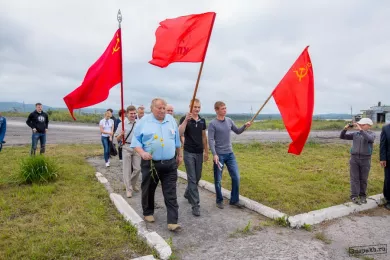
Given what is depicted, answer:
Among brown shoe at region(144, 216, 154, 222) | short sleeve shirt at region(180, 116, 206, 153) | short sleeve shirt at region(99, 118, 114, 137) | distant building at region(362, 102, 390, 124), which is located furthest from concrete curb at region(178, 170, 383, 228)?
distant building at region(362, 102, 390, 124)

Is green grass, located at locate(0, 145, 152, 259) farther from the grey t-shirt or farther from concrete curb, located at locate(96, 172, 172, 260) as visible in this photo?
the grey t-shirt

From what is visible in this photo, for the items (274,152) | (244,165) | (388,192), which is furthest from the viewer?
(274,152)

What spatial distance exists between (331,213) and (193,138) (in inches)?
106

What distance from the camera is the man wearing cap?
5.28m

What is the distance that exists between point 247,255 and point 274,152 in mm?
9157

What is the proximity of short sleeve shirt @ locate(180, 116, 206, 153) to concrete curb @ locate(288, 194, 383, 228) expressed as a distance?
6.26 feet

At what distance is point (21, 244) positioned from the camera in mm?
3699

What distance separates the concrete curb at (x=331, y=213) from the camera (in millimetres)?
4480

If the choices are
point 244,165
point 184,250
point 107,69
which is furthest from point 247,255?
point 244,165

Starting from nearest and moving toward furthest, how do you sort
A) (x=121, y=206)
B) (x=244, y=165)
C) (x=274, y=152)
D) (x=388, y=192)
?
1. (x=121, y=206)
2. (x=388, y=192)
3. (x=244, y=165)
4. (x=274, y=152)

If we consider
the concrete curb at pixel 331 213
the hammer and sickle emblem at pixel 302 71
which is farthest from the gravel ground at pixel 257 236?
the hammer and sickle emblem at pixel 302 71

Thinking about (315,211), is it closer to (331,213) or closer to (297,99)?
(331,213)

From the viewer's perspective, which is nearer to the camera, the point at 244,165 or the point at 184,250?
the point at 184,250

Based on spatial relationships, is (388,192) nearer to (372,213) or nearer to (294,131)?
(372,213)
